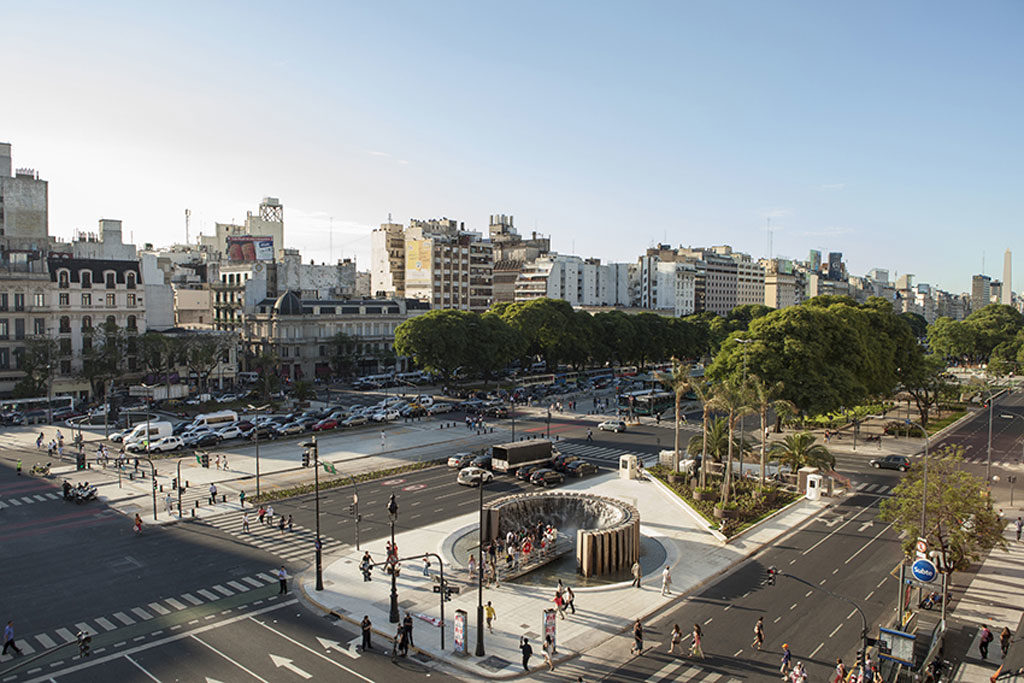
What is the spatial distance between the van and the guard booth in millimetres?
43319

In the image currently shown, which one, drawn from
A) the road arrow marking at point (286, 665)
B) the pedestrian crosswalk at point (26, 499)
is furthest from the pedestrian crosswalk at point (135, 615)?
the pedestrian crosswalk at point (26, 499)

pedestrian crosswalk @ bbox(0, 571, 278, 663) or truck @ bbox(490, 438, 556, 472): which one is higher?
truck @ bbox(490, 438, 556, 472)

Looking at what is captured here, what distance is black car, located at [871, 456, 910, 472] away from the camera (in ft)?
205

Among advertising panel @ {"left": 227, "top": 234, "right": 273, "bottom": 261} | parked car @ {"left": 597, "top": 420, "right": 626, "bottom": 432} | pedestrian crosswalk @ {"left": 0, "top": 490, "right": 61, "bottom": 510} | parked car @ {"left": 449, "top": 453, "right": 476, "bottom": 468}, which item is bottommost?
pedestrian crosswalk @ {"left": 0, "top": 490, "right": 61, "bottom": 510}

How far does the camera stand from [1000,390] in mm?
114750

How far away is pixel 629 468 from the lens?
5922 centimetres

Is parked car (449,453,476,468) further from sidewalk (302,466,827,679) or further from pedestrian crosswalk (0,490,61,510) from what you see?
pedestrian crosswalk (0,490,61,510)

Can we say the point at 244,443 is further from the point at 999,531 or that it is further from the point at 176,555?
the point at 999,531

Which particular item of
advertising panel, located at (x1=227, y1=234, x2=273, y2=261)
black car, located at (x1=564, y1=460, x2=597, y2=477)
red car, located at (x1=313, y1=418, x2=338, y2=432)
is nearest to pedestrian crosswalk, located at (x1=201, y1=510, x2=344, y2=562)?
black car, located at (x1=564, y1=460, x2=597, y2=477)

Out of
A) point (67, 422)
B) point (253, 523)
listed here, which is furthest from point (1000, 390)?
point (67, 422)

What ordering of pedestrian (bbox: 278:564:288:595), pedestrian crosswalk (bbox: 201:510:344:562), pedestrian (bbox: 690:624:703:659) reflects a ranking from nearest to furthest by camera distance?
pedestrian (bbox: 690:624:703:659) < pedestrian (bbox: 278:564:288:595) < pedestrian crosswalk (bbox: 201:510:344:562)

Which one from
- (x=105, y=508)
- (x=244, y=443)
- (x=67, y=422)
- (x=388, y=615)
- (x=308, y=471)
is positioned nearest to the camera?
(x=388, y=615)

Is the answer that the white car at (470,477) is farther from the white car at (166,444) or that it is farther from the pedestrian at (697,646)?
the white car at (166,444)

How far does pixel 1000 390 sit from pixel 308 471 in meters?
108
